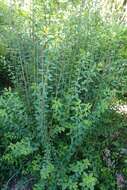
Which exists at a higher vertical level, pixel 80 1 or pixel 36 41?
pixel 80 1

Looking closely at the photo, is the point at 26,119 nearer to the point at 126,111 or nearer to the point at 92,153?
the point at 92,153

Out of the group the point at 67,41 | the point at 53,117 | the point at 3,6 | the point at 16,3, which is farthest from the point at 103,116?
the point at 3,6

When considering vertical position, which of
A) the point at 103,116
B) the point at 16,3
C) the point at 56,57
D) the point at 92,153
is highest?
the point at 16,3

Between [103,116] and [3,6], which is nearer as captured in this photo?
[103,116]

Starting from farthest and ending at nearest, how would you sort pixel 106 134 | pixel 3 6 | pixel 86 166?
pixel 3 6 → pixel 106 134 → pixel 86 166

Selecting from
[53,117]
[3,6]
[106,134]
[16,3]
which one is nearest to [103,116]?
[106,134]

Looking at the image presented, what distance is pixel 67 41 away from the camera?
335cm

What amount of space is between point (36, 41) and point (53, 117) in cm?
66

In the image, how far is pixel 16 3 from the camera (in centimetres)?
371

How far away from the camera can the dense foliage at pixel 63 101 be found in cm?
319

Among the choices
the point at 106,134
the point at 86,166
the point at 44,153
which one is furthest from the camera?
the point at 106,134

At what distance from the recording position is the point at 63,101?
327cm

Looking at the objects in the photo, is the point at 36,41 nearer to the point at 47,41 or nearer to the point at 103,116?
the point at 47,41

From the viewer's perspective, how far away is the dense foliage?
3191mm
